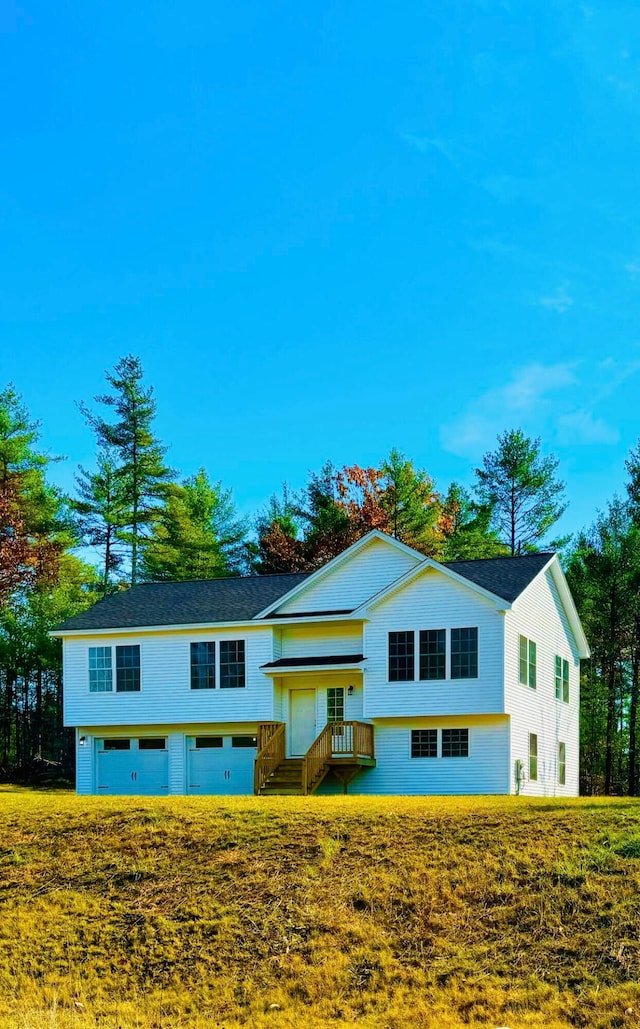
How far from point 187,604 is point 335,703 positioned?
5859 mm

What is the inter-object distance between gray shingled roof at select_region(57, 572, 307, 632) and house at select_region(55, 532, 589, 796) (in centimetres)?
9

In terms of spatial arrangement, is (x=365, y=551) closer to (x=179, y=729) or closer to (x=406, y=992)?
(x=179, y=729)

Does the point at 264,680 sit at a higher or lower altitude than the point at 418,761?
higher

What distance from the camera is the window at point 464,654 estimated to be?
28.3 metres

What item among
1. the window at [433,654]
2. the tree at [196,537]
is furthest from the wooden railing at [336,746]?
the tree at [196,537]

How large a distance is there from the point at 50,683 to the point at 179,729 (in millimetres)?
23154

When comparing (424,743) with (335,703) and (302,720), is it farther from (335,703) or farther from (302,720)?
(302,720)

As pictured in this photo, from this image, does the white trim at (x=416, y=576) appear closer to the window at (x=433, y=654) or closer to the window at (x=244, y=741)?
the window at (x=433, y=654)

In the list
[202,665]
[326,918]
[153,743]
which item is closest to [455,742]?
[202,665]

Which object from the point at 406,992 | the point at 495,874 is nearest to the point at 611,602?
the point at 495,874

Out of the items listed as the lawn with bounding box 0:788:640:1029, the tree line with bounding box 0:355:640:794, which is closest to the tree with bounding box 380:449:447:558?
the tree line with bounding box 0:355:640:794

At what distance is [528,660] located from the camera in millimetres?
30234

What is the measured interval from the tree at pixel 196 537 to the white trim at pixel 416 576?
2237 centimetres

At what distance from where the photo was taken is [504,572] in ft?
101
